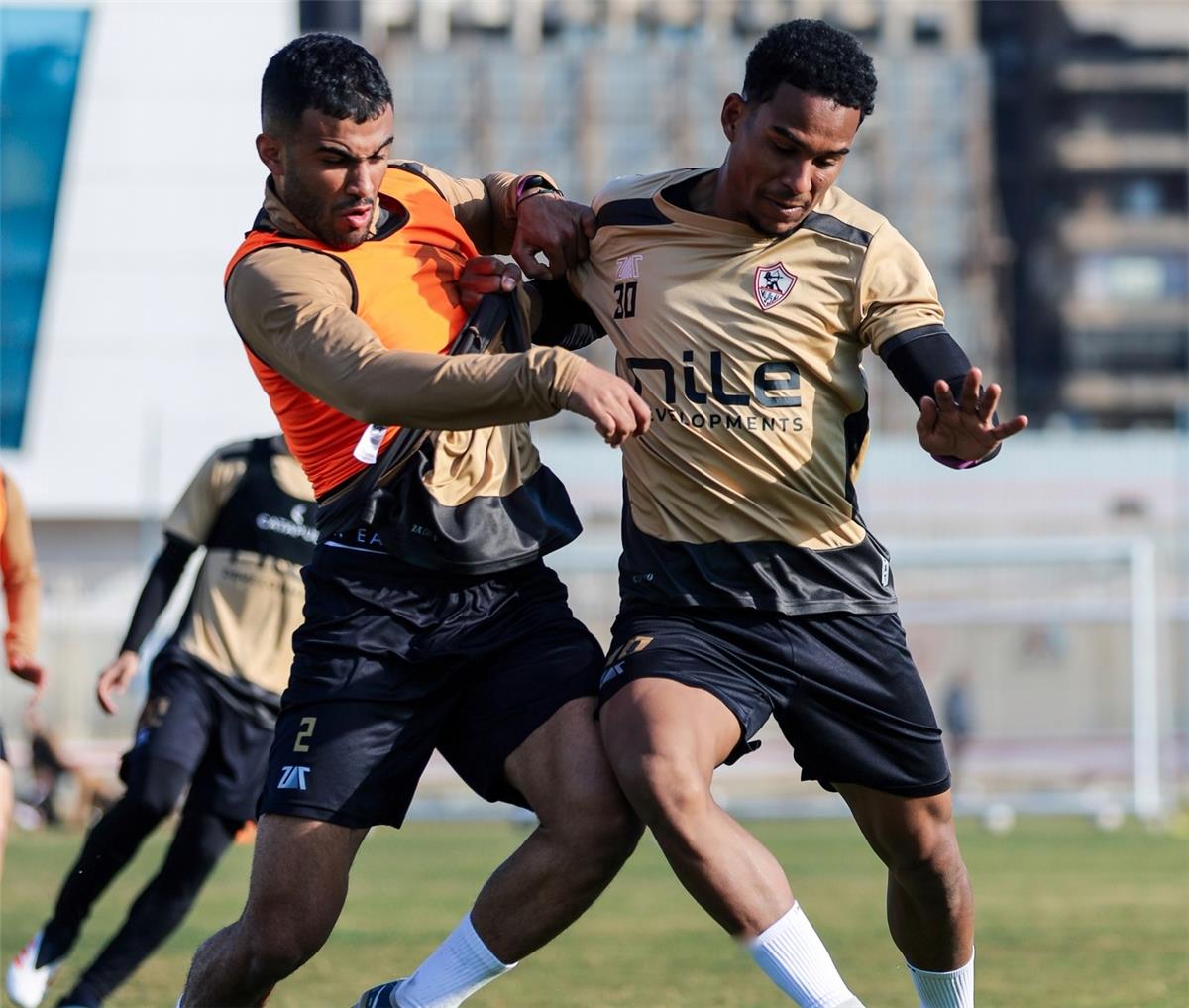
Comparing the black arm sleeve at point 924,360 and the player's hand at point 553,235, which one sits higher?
the player's hand at point 553,235

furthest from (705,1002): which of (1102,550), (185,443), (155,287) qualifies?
(155,287)

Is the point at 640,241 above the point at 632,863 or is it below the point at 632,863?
above

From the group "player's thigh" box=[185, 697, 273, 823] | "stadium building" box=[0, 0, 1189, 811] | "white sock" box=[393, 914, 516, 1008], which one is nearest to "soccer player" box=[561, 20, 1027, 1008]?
"white sock" box=[393, 914, 516, 1008]

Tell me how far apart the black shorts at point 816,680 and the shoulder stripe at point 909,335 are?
2.27 ft

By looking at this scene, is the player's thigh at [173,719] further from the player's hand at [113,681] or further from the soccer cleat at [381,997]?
the soccer cleat at [381,997]

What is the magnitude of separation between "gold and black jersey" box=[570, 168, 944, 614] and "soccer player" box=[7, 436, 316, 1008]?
9.23ft

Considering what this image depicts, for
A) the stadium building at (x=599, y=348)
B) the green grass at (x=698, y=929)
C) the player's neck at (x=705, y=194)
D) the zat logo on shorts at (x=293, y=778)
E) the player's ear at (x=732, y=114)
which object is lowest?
the stadium building at (x=599, y=348)

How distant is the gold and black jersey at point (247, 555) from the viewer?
25.5 ft

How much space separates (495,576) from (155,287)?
126 ft

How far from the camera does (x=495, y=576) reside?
500 centimetres

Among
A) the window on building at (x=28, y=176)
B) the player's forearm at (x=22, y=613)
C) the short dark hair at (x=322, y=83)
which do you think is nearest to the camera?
the short dark hair at (x=322, y=83)

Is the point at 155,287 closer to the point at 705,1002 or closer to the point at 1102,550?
the point at 1102,550

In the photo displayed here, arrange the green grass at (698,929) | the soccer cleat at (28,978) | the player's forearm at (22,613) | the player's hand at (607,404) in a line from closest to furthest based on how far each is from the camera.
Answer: the player's hand at (607,404)
the player's forearm at (22,613)
the soccer cleat at (28,978)
the green grass at (698,929)

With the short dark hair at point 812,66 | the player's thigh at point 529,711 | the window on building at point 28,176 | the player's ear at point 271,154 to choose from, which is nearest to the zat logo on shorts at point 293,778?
the player's thigh at point 529,711
